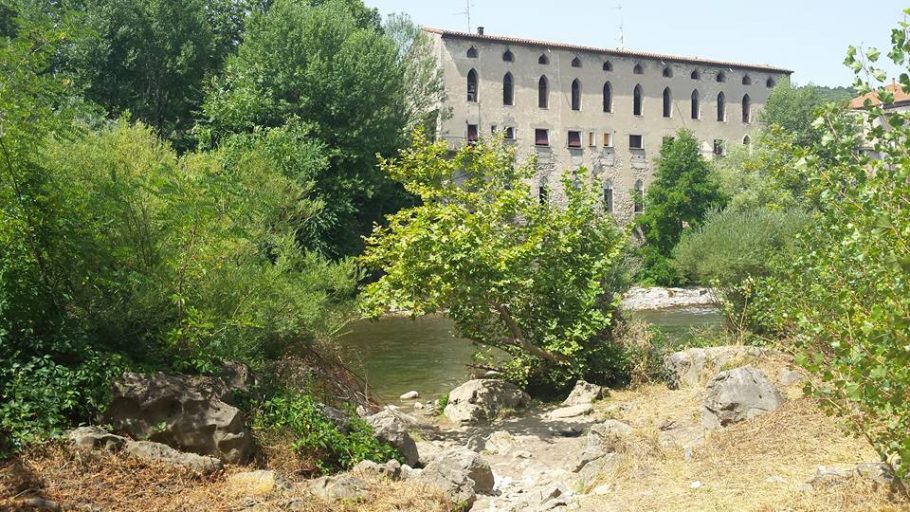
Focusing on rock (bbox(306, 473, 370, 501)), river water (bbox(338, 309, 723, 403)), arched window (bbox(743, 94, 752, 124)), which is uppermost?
arched window (bbox(743, 94, 752, 124))

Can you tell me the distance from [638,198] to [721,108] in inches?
357

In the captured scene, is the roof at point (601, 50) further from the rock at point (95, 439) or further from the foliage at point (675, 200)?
the rock at point (95, 439)

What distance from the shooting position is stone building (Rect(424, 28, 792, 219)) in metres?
43.4

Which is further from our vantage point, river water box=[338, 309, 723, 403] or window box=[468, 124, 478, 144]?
window box=[468, 124, 478, 144]

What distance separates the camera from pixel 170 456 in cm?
764

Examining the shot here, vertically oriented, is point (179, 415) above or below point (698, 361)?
above

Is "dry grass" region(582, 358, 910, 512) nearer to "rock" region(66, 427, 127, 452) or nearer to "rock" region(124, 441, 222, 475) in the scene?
"rock" region(124, 441, 222, 475)

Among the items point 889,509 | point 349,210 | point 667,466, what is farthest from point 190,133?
point 889,509

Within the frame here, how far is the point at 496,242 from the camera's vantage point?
13039 mm

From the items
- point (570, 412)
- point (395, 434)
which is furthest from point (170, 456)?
point (570, 412)

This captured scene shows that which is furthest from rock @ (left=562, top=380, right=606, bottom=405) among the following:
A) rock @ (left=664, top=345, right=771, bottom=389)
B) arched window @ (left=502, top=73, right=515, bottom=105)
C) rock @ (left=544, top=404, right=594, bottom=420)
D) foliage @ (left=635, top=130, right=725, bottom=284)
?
arched window @ (left=502, top=73, right=515, bottom=105)

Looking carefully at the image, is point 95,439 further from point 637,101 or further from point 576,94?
point 637,101

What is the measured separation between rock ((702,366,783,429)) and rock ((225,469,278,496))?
560 cm

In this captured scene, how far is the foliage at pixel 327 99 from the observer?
30203 millimetres
